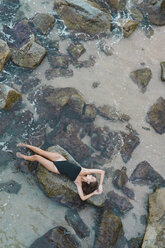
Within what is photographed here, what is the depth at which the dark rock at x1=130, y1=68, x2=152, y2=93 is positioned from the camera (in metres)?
10.8

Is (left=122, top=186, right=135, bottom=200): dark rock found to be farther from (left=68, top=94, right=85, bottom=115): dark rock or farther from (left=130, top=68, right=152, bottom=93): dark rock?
(left=130, top=68, right=152, bottom=93): dark rock

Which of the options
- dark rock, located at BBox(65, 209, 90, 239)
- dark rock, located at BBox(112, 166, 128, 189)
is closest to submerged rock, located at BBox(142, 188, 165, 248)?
dark rock, located at BBox(112, 166, 128, 189)

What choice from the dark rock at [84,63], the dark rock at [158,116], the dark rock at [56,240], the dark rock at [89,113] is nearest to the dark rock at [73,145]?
the dark rock at [89,113]

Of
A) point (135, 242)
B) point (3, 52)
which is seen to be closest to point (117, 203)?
point (135, 242)

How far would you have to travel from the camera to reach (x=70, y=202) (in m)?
8.28

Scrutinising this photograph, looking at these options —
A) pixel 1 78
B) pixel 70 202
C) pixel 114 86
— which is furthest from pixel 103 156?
pixel 1 78

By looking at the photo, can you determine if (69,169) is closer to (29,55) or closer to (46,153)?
(46,153)

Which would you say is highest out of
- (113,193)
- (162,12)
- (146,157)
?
(162,12)

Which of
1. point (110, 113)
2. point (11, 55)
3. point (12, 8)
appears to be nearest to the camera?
point (110, 113)

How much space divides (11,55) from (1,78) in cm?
101

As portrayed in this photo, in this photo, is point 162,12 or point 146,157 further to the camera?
point 162,12

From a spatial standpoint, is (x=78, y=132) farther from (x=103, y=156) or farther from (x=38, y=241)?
(x=38, y=241)

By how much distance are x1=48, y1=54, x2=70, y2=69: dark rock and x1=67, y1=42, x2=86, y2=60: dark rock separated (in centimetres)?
25

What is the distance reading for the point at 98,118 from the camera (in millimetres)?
9969
